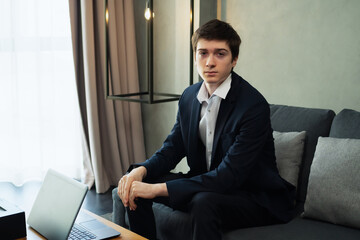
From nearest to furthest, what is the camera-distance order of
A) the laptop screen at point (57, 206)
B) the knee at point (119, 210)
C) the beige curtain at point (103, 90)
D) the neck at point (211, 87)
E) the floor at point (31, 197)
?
1. the laptop screen at point (57, 206)
2. the neck at point (211, 87)
3. the knee at point (119, 210)
4. the floor at point (31, 197)
5. the beige curtain at point (103, 90)

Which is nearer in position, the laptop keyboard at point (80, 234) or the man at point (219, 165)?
the laptop keyboard at point (80, 234)

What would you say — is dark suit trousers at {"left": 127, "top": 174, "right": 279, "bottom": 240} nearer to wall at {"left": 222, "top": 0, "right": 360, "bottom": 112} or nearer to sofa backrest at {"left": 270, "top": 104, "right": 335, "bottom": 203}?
sofa backrest at {"left": 270, "top": 104, "right": 335, "bottom": 203}

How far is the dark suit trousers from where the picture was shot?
5.13 ft

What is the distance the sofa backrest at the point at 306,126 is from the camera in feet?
6.49

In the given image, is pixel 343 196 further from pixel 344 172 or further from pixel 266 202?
pixel 266 202

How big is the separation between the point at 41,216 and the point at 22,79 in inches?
77.2

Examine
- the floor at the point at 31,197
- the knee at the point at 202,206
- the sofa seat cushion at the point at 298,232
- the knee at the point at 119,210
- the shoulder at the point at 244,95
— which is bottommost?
the floor at the point at 31,197

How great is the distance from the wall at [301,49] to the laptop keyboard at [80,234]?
151cm

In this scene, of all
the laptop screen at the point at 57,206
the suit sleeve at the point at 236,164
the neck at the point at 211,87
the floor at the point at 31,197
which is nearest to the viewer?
the laptop screen at the point at 57,206

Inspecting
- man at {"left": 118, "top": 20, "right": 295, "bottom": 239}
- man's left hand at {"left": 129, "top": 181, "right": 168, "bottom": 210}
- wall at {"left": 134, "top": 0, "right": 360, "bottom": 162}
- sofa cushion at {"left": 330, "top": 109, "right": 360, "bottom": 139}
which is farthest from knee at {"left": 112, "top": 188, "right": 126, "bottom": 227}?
wall at {"left": 134, "top": 0, "right": 360, "bottom": 162}

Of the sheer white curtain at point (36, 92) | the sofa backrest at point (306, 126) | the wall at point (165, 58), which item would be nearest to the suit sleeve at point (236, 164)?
the sofa backrest at point (306, 126)

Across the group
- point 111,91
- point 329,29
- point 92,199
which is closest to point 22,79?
point 111,91

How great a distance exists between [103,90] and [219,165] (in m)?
1.73

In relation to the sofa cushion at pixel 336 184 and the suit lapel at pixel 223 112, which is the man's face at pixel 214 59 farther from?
the sofa cushion at pixel 336 184
